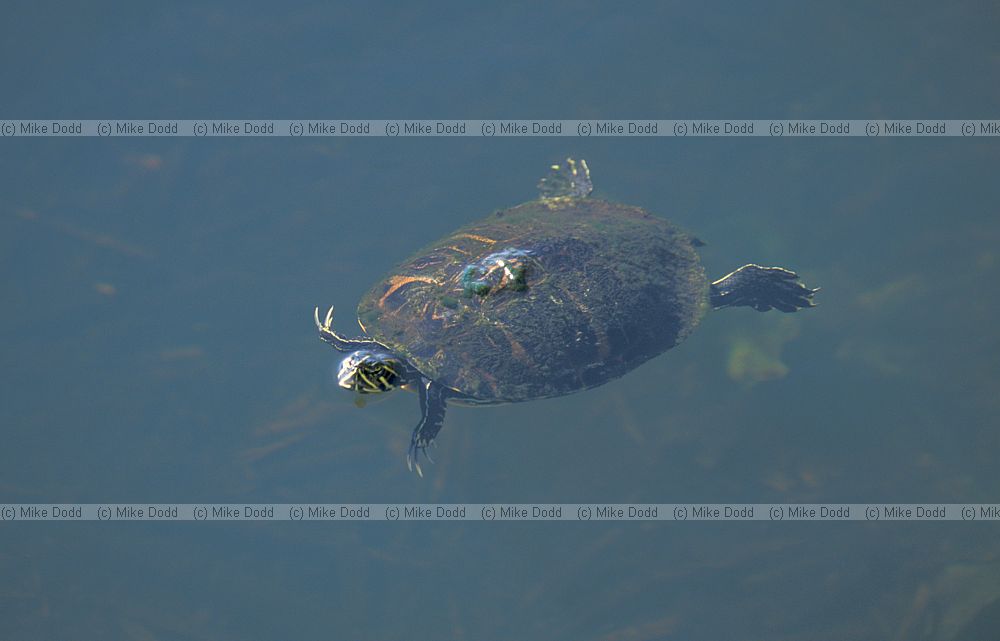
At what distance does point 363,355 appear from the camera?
22.3ft

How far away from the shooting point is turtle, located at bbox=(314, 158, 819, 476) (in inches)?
257

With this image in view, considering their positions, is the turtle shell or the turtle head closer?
the turtle shell

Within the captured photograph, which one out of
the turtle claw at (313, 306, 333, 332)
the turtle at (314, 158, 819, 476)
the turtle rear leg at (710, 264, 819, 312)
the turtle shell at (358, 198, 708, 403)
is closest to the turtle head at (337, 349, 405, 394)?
the turtle at (314, 158, 819, 476)

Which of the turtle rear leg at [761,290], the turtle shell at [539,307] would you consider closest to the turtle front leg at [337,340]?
the turtle shell at [539,307]

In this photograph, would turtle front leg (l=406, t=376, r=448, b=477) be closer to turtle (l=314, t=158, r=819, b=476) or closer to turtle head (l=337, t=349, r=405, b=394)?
turtle (l=314, t=158, r=819, b=476)

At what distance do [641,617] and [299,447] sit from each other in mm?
3522

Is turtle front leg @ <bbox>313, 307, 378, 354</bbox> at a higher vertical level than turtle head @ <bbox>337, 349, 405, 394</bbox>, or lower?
higher

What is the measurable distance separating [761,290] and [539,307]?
243cm

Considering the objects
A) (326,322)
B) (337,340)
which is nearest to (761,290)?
(337,340)
